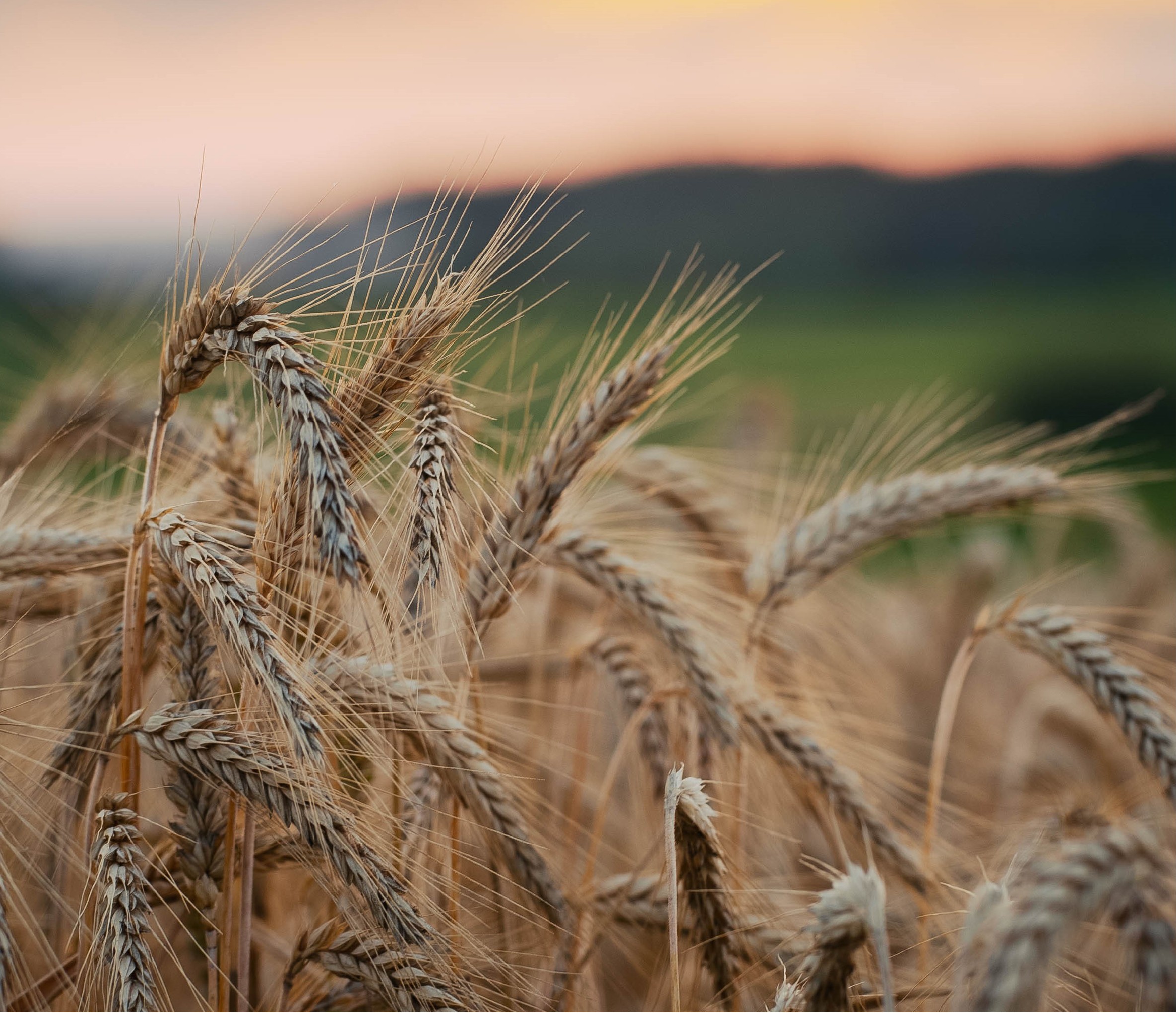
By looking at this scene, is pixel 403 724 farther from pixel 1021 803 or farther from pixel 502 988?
pixel 1021 803

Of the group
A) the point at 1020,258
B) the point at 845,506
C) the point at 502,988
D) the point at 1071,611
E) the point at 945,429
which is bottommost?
the point at 502,988

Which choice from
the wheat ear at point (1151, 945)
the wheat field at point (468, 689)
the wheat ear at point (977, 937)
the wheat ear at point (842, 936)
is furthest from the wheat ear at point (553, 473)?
the wheat ear at point (1151, 945)

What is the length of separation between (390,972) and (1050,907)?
77 cm

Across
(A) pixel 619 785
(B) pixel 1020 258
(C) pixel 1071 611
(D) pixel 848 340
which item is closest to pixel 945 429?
(C) pixel 1071 611

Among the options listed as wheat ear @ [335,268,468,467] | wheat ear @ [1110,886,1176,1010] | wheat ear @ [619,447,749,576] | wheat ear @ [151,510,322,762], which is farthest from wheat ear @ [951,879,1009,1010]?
wheat ear @ [619,447,749,576]

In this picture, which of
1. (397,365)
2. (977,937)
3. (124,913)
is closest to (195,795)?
(124,913)

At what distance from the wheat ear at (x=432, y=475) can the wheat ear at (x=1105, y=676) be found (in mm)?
1054

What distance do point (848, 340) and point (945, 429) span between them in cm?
1679

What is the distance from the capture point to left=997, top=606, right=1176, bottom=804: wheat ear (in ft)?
4.33

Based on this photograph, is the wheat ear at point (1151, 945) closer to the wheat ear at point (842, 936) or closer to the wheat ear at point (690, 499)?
the wheat ear at point (842, 936)

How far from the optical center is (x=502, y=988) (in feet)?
4.09

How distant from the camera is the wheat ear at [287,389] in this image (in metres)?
0.89

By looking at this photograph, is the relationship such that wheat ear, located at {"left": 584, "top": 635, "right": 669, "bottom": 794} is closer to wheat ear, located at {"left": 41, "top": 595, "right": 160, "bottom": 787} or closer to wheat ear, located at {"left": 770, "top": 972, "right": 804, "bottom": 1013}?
wheat ear, located at {"left": 770, "top": 972, "right": 804, "bottom": 1013}

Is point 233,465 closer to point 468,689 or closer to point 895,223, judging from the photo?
Result: point 468,689
